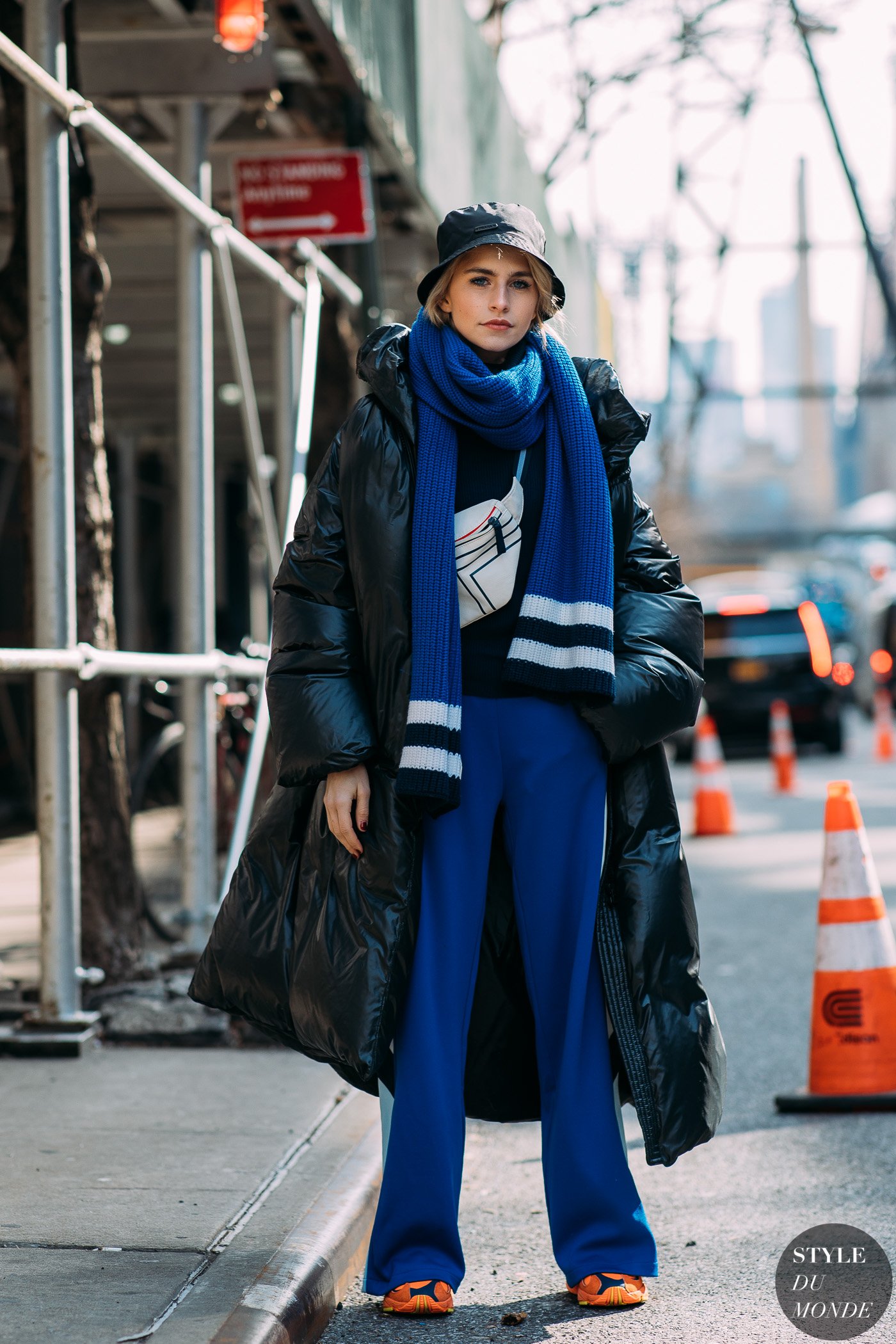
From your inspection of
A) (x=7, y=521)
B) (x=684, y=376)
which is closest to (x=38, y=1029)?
(x=7, y=521)

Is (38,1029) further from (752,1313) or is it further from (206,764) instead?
(752,1313)

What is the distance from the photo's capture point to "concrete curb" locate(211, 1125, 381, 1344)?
2857 mm

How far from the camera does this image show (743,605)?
725 inches

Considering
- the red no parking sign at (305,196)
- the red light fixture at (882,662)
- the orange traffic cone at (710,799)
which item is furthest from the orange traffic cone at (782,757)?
the red light fixture at (882,662)

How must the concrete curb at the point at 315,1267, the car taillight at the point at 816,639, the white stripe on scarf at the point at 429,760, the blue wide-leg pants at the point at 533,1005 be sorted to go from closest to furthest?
the concrete curb at the point at 315,1267
the white stripe on scarf at the point at 429,760
the blue wide-leg pants at the point at 533,1005
the car taillight at the point at 816,639

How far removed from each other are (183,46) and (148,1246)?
446 cm

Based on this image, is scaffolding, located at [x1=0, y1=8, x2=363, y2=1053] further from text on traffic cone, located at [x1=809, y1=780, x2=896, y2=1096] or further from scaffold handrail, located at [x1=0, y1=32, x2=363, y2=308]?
text on traffic cone, located at [x1=809, y1=780, x2=896, y2=1096]

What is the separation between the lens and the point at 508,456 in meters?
3.19

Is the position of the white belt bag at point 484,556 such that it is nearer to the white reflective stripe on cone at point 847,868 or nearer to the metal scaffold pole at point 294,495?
the white reflective stripe on cone at point 847,868

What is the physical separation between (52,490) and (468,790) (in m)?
2.04

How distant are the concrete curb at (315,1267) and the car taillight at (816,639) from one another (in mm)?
14598

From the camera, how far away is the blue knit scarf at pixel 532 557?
3.01m

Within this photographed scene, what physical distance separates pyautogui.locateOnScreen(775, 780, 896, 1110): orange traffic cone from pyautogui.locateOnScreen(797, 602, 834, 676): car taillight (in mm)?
13420

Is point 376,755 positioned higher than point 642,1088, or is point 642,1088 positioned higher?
point 376,755
